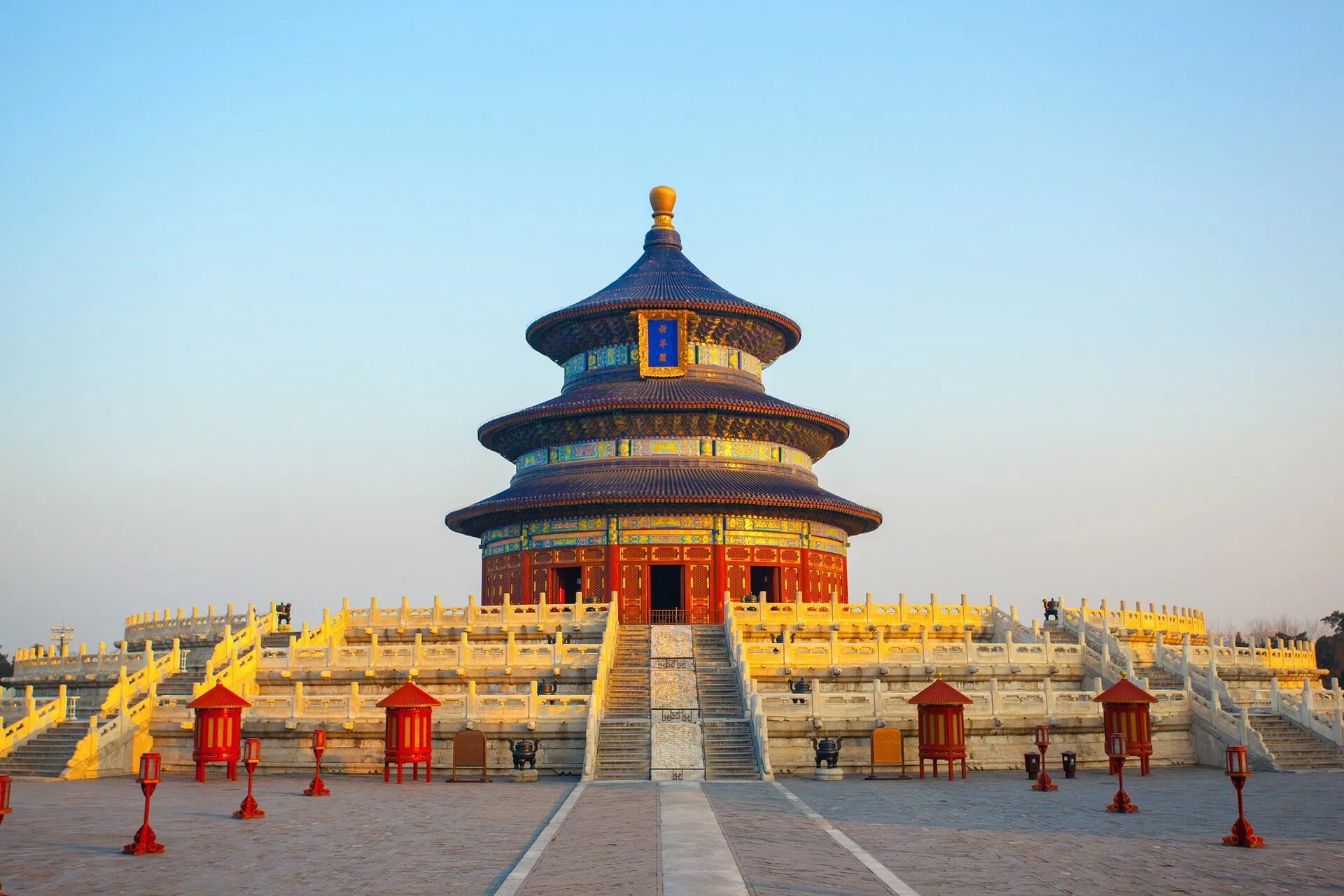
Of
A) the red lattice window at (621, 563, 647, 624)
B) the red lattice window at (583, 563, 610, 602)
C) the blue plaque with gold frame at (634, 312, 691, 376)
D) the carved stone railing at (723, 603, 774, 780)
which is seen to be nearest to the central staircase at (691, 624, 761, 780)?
the carved stone railing at (723, 603, 774, 780)

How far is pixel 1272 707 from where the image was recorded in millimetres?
33750

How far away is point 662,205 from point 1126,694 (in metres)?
40.6

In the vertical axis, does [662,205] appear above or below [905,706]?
above

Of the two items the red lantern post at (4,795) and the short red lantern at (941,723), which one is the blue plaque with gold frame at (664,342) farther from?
the red lantern post at (4,795)

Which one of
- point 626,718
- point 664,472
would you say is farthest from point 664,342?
point 626,718

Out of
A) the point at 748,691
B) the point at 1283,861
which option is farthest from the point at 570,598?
the point at 1283,861

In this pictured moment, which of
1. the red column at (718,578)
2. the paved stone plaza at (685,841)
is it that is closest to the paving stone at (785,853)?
the paved stone plaza at (685,841)

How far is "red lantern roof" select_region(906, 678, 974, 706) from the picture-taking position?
28.4m

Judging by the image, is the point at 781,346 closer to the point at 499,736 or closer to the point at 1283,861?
the point at 499,736

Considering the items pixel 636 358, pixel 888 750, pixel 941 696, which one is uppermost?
pixel 636 358

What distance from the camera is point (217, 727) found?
1130 inches

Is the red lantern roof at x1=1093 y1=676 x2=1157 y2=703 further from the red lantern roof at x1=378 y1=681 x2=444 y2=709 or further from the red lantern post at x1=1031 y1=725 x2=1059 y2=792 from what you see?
the red lantern roof at x1=378 y1=681 x2=444 y2=709

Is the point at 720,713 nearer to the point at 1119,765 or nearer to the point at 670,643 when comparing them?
the point at 670,643

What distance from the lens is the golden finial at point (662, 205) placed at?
63.3 metres
